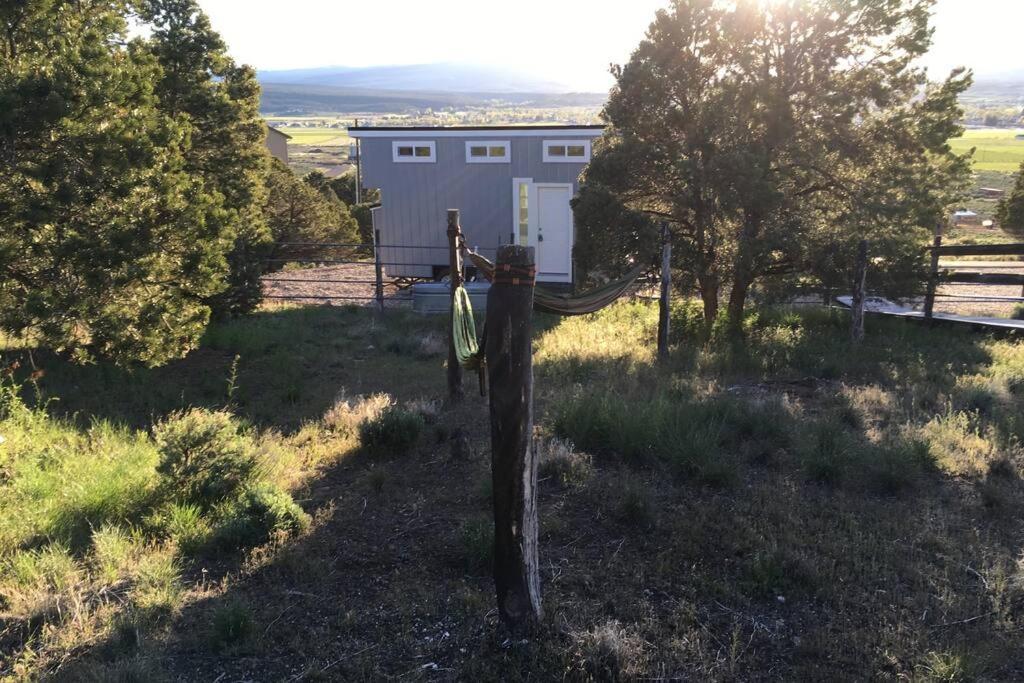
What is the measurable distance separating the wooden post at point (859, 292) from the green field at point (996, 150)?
58.9 meters

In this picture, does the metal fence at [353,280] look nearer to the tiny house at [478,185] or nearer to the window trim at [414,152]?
the tiny house at [478,185]

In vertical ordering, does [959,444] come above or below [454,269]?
below

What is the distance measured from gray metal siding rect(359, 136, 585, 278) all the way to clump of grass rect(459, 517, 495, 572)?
11.8 m

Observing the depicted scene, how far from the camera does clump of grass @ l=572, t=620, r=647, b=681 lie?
3238 millimetres

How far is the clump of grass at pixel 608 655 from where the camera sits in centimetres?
324

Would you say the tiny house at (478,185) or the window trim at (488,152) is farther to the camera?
the window trim at (488,152)

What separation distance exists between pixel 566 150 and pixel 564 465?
37.0ft

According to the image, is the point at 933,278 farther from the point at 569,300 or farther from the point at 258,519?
the point at 258,519

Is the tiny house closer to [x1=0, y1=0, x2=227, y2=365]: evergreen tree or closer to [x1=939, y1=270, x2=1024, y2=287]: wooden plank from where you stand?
[x1=939, y1=270, x2=1024, y2=287]: wooden plank

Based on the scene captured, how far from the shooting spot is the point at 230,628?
11.6 ft

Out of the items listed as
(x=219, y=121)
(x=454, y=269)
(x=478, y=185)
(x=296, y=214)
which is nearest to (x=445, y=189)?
(x=478, y=185)

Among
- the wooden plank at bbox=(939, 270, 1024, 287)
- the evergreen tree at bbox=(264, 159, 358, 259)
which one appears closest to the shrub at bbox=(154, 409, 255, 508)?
the wooden plank at bbox=(939, 270, 1024, 287)

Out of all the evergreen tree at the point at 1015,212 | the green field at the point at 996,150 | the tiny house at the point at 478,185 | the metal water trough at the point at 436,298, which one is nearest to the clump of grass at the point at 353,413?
the metal water trough at the point at 436,298

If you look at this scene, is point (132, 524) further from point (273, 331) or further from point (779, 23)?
point (779, 23)
